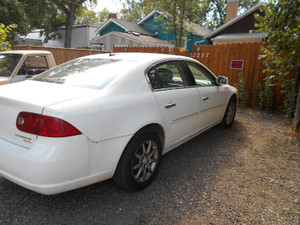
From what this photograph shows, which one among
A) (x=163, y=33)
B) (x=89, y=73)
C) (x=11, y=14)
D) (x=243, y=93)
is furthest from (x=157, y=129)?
(x=163, y=33)

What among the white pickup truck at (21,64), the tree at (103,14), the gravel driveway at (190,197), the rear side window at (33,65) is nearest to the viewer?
the gravel driveway at (190,197)

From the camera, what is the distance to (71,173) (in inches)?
81.0

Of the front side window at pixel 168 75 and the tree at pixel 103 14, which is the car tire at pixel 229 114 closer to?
the front side window at pixel 168 75

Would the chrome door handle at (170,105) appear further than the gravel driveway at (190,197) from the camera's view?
Yes

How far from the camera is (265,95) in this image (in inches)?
260

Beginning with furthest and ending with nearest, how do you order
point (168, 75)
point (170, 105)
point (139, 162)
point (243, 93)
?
point (243, 93), point (168, 75), point (170, 105), point (139, 162)

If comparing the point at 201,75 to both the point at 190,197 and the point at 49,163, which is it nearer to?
the point at 190,197

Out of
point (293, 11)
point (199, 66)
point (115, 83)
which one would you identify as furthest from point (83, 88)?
point (293, 11)

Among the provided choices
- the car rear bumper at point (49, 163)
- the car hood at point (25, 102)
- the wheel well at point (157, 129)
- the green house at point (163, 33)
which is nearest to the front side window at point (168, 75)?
the wheel well at point (157, 129)

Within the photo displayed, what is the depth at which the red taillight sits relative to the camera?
1.95 meters

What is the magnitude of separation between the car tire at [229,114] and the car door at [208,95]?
380 millimetres

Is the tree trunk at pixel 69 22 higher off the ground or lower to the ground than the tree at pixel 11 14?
higher

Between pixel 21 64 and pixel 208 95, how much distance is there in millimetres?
4451

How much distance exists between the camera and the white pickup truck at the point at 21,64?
540 centimetres
